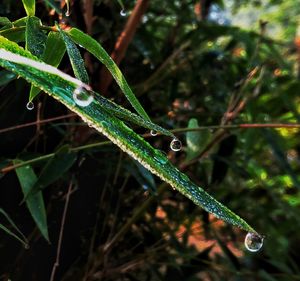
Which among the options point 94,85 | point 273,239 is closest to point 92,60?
point 94,85

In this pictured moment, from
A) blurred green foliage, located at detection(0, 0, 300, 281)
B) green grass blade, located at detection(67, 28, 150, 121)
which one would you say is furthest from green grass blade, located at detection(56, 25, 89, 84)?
blurred green foliage, located at detection(0, 0, 300, 281)

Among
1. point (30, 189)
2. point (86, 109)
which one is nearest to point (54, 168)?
point (30, 189)

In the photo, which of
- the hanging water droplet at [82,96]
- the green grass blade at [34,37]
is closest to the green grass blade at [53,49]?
the green grass blade at [34,37]

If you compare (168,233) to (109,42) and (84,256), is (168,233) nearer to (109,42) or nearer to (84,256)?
(84,256)

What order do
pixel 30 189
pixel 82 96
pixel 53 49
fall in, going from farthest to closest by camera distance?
pixel 30 189 < pixel 53 49 < pixel 82 96

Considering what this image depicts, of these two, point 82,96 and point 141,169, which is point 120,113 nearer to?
point 82,96

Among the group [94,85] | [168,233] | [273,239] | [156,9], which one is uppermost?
[156,9]
